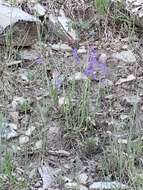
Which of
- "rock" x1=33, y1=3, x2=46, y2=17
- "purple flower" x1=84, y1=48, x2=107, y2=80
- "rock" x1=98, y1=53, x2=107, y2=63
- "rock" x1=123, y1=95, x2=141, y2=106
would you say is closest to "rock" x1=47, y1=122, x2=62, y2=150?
"purple flower" x1=84, y1=48, x2=107, y2=80

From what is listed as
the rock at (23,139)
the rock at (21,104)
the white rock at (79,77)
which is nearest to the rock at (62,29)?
the white rock at (79,77)

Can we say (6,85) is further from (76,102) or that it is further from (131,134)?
A: (131,134)

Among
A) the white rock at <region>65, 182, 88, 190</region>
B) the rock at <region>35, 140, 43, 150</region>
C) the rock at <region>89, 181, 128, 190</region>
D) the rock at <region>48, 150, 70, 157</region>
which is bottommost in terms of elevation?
the white rock at <region>65, 182, 88, 190</region>

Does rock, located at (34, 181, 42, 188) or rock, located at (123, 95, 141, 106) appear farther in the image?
rock, located at (123, 95, 141, 106)

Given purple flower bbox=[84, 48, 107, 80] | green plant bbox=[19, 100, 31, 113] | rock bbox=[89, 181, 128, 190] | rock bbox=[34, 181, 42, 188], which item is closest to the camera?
rock bbox=[89, 181, 128, 190]

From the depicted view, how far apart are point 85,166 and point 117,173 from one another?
0.70 feet

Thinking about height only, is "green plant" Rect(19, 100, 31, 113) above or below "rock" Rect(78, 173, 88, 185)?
above

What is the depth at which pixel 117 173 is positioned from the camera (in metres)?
2.99

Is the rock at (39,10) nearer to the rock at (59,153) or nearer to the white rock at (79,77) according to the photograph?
the white rock at (79,77)

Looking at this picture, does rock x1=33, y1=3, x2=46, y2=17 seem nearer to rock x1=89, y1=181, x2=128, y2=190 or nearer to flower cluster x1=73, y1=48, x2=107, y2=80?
flower cluster x1=73, y1=48, x2=107, y2=80

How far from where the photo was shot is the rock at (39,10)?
437 centimetres

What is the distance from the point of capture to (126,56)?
4070 millimetres

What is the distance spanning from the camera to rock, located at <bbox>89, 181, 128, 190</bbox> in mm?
2859

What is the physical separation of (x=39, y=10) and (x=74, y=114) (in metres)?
1.35
